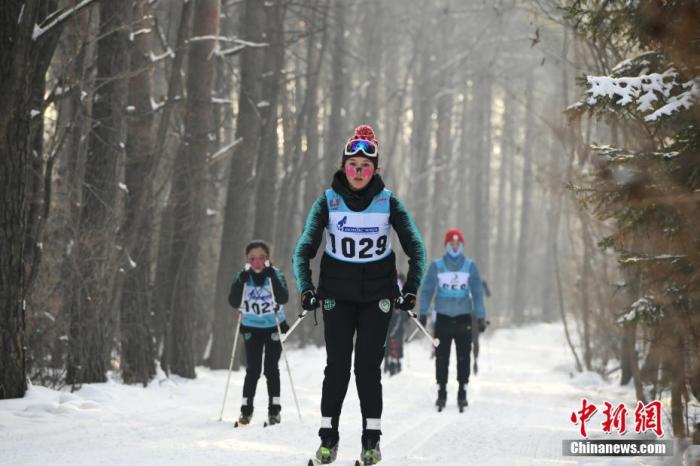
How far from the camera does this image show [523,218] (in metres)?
45.5

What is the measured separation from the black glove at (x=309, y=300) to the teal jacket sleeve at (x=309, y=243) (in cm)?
12

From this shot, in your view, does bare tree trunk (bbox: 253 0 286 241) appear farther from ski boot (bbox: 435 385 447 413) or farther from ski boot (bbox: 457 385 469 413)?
ski boot (bbox: 457 385 469 413)

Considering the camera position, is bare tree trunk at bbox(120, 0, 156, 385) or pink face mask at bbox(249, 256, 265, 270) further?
bare tree trunk at bbox(120, 0, 156, 385)

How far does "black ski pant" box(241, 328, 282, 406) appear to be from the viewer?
32.9ft

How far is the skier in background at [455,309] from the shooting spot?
40.0ft

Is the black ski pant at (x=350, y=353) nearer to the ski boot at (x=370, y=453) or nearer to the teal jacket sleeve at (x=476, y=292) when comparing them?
the ski boot at (x=370, y=453)

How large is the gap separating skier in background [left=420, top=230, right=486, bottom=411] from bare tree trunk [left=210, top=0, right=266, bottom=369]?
625 cm

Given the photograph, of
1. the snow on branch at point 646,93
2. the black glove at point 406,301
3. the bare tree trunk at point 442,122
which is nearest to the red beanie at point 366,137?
the black glove at point 406,301

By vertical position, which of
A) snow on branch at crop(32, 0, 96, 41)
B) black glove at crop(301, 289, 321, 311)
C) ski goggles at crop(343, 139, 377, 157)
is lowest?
black glove at crop(301, 289, 321, 311)

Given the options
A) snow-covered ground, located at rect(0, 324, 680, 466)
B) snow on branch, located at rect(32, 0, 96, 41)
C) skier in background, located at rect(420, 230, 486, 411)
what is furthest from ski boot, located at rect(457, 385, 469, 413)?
snow on branch, located at rect(32, 0, 96, 41)

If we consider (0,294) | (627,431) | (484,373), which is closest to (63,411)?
(0,294)

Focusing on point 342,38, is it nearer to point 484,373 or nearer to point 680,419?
point 484,373

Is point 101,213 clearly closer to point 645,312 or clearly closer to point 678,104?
point 645,312

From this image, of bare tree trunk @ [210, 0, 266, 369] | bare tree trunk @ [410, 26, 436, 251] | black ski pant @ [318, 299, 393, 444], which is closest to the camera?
black ski pant @ [318, 299, 393, 444]
